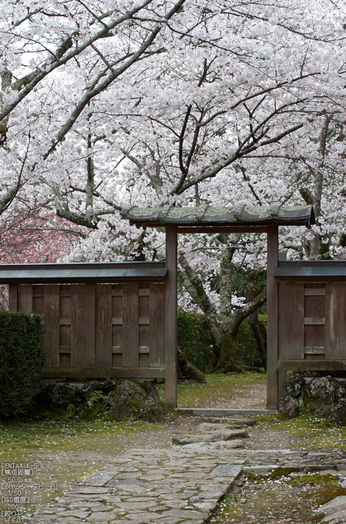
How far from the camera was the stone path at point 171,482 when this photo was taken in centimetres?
357

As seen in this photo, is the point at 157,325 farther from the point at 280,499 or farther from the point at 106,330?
the point at 280,499

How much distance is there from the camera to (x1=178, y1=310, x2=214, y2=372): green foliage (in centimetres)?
1434

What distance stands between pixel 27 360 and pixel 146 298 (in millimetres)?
1967

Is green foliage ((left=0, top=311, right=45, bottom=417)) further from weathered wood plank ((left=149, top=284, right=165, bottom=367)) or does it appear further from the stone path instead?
the stone path

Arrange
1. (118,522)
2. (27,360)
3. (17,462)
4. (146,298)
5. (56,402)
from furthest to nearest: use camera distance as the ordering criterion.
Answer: (146,298)
(56,402)
(27,360)
(17,462)
(118,522)

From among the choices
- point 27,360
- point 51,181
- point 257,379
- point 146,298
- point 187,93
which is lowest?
point 257,379

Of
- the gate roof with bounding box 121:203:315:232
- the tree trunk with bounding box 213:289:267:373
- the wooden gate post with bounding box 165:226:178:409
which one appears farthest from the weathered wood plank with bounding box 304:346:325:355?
the tree trunk with bounding box 213:289:267:373

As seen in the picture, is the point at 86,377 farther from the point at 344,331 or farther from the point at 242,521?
the point at 242,521

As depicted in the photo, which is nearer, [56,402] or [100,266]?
[56,402]

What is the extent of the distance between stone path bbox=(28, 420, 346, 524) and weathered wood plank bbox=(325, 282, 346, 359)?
2.80 metres

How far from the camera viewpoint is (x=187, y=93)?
10609 millimetres

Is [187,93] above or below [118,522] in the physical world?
above

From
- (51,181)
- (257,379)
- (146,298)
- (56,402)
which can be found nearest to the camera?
(56,402)

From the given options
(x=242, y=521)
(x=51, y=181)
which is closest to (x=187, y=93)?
(x=51, y=181)
